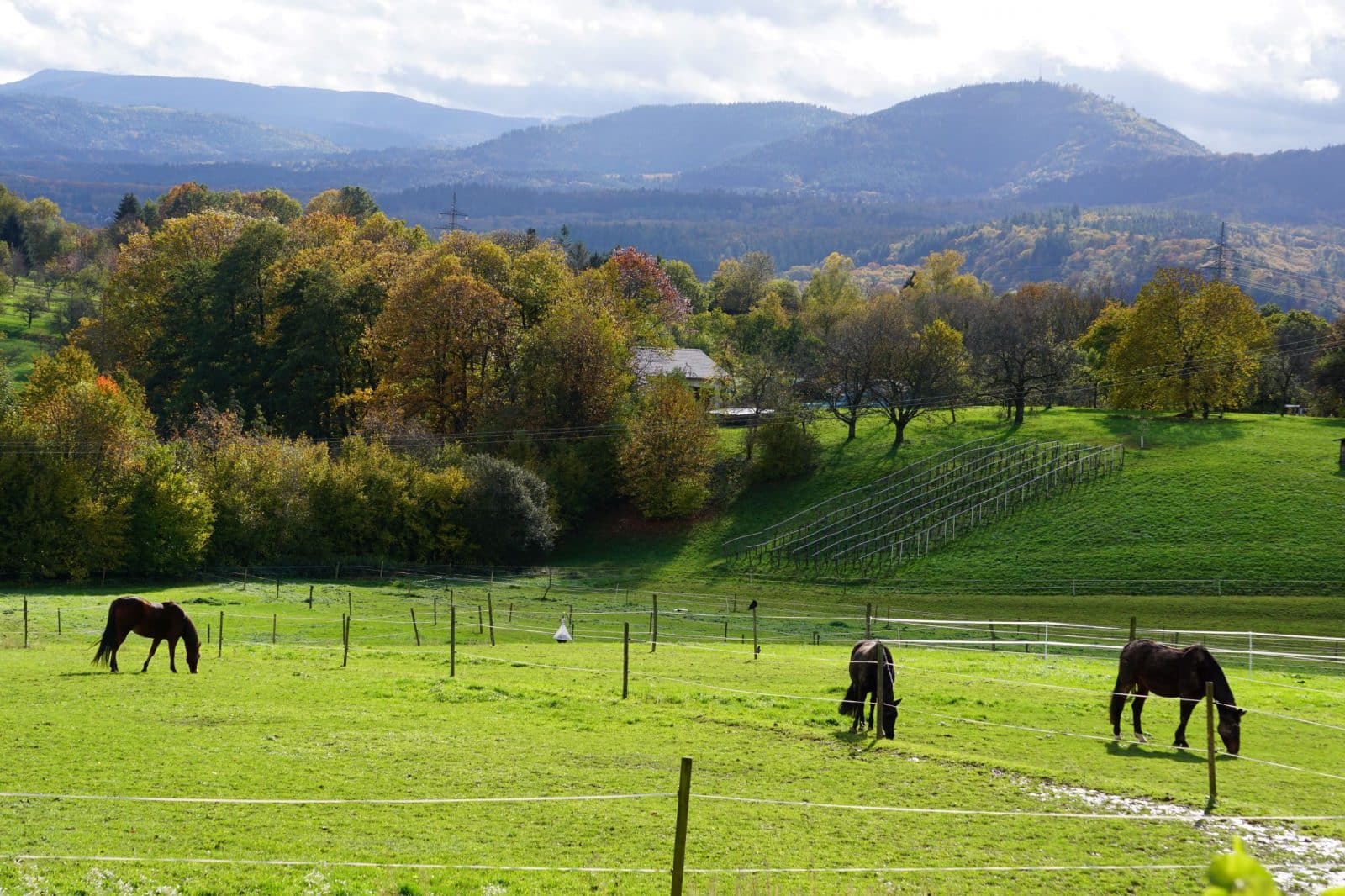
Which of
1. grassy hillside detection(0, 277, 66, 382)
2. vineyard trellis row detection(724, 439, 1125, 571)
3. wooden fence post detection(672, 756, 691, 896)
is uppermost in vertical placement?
grassy hillside detection(0, 277, 66, 382)

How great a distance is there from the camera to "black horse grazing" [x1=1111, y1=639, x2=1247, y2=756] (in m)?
20.8

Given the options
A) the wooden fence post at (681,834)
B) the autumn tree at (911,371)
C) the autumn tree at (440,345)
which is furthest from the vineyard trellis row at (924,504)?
the wooden fence post at (681,834)

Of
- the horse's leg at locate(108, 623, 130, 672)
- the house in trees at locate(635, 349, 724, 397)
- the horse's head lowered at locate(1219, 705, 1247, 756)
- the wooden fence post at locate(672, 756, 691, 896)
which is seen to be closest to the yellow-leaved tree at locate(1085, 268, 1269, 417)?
the house in trees at locate(635, 349, 724, 397)

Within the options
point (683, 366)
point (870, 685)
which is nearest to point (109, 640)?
point (870, 685)

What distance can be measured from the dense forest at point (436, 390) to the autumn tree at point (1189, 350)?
7.0 inches

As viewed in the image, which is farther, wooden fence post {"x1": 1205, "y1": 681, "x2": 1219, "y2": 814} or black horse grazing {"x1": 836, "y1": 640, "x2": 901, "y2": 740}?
black horse grazing {"x1": 836, "y1": 640, "x2": 901, "y2": 740}

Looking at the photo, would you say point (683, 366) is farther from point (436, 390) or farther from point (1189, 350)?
point (1189, 350)

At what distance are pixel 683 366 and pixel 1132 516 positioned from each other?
39154 millimetres

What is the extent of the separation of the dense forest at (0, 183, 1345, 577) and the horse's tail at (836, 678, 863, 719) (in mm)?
43643

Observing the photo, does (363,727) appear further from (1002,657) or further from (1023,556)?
(1023,556)

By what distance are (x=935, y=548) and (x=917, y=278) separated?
7465 cm

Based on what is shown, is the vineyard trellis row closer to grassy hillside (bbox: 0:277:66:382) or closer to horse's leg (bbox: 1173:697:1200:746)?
horse's leg (bbox: 1173:697:1200:746)

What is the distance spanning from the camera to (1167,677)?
21.2 m

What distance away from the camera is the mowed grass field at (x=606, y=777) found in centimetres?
1266
